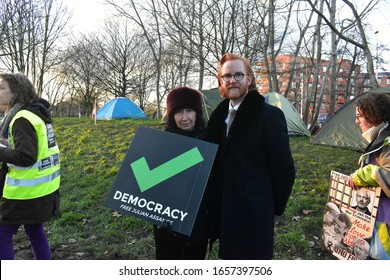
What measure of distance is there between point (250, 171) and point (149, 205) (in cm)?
71

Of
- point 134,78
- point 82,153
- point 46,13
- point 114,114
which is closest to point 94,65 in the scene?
point 134,78

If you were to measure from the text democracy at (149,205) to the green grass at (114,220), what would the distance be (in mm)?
1524

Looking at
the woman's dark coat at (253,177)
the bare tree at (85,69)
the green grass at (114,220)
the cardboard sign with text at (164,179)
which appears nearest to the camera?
the woman's dark coat at (253,177)

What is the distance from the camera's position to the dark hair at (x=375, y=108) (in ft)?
7.63

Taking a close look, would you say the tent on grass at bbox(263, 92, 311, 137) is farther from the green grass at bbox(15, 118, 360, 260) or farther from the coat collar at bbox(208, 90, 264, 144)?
the coat collar at bbox(208, 90, 264, 144)

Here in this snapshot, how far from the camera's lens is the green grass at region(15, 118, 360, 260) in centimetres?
345

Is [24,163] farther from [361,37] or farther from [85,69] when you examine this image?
[85,69]

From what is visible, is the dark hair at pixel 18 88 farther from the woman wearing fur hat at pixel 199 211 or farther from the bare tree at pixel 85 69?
the bare tree at pixel 85 69

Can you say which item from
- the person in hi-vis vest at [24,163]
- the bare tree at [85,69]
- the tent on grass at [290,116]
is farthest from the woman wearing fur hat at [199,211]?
the bare tree at [85,69]

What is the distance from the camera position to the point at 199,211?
2082 mm

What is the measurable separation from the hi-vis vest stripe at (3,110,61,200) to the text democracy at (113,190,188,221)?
0.84 metres

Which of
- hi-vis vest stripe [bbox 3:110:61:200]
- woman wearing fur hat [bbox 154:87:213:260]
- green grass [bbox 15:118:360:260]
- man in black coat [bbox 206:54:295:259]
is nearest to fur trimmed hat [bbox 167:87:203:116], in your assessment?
woman wearing fur hat [bbox 154:87:213:260]

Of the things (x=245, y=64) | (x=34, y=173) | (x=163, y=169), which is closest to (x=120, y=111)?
(x=34, y=173)
